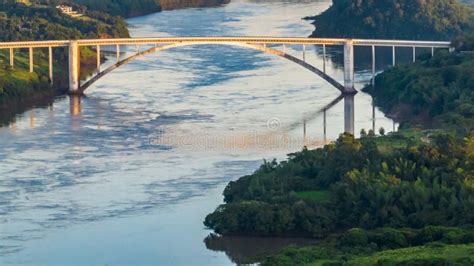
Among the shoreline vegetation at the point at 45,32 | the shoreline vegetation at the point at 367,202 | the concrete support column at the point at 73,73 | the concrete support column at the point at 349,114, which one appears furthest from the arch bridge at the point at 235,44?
the shoreline vegetation at the point at 367,202

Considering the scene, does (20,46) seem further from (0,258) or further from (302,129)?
(0,258)

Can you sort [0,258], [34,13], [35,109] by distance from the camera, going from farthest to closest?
[34,13] → [35,109] → [0,258]

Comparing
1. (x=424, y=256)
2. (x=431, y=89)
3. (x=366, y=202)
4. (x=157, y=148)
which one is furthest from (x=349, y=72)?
(x=424, y=256)

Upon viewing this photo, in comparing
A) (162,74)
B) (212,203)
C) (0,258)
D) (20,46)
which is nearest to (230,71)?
(162,74)

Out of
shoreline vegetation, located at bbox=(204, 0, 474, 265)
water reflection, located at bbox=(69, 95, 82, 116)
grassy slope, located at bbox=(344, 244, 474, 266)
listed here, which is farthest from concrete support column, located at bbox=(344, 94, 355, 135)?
grassy slope, located at bbox=(344, 244, 474, 266)

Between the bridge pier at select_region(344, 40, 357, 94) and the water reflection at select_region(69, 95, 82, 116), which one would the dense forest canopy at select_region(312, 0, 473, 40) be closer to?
the bridge pier at select_region(344, 40, 357, 94)

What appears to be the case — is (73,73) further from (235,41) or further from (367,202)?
(367,202)
